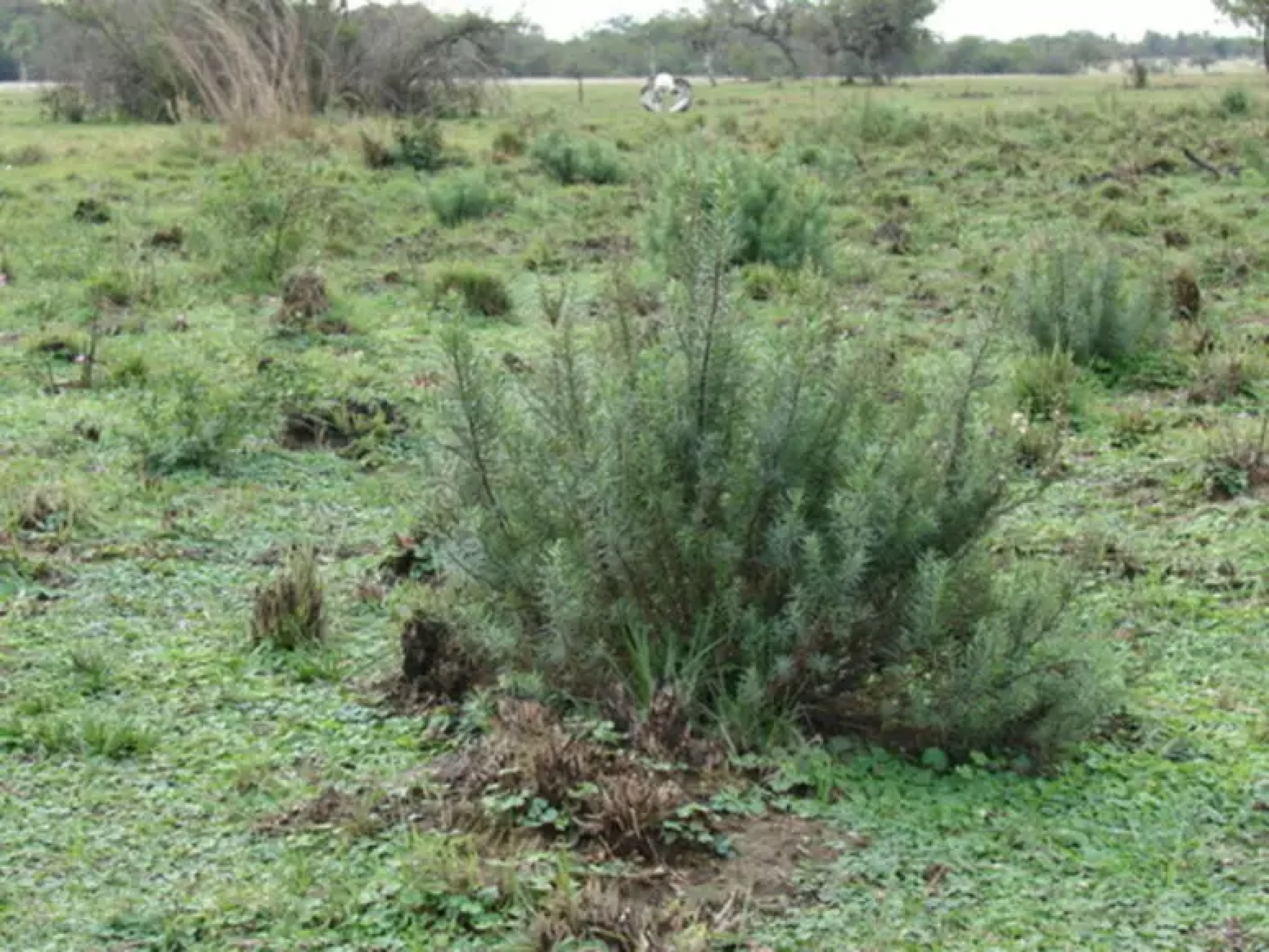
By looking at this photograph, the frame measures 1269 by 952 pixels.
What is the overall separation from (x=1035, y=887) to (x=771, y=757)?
75 cm

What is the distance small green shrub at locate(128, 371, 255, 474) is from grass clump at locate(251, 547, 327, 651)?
2.08m

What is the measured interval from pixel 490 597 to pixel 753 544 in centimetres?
72

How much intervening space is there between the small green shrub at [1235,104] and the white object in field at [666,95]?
11250mm

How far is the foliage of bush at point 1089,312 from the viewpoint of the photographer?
29.1ft

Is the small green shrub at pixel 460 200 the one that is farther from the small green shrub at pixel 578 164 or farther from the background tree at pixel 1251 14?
the background tree at pixel 1251 14

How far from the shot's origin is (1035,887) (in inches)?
138

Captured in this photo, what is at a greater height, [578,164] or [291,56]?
[291,56]

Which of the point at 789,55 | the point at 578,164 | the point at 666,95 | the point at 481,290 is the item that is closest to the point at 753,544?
the point at 481,290

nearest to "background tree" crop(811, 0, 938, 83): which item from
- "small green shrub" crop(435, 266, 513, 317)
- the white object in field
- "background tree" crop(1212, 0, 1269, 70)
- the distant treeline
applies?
the distant treeline

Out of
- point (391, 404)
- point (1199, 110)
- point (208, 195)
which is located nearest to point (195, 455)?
point (391, 404)

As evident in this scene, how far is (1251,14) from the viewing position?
46594mm

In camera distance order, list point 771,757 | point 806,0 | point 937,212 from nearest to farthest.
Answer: point 771,757 → point 937,212 → point 806,0

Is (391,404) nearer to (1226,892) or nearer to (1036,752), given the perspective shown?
(1036,752)

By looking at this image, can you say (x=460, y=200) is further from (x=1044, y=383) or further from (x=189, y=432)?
(x=189, y=432)
